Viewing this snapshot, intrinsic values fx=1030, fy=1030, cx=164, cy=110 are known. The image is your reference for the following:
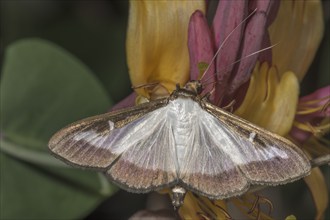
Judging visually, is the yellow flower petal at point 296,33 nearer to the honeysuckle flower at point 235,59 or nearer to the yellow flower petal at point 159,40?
the honeysuckle flower at point 235,59

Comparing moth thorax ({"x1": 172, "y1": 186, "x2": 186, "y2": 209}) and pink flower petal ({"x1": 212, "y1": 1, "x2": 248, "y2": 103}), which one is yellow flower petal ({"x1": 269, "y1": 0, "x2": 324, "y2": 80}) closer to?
pink flower petal ({"x1": 212, "y1": 1, "x2": 248, "y2": 103})

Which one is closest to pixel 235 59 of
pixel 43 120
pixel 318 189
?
pixel 318 189

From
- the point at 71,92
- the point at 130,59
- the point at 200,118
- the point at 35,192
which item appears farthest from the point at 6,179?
the point at 200,118

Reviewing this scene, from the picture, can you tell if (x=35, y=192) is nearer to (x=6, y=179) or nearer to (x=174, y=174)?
(x=6, y=179)

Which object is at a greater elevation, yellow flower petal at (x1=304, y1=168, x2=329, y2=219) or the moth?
the moth

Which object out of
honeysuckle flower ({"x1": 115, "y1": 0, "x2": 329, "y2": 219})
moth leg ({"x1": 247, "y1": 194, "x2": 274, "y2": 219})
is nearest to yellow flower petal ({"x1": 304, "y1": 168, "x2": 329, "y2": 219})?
honeysuckle flower ({"x1": 115, "y1": 0, "x2": 329, "y2": 219})

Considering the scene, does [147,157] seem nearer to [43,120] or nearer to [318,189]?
[318,189]
